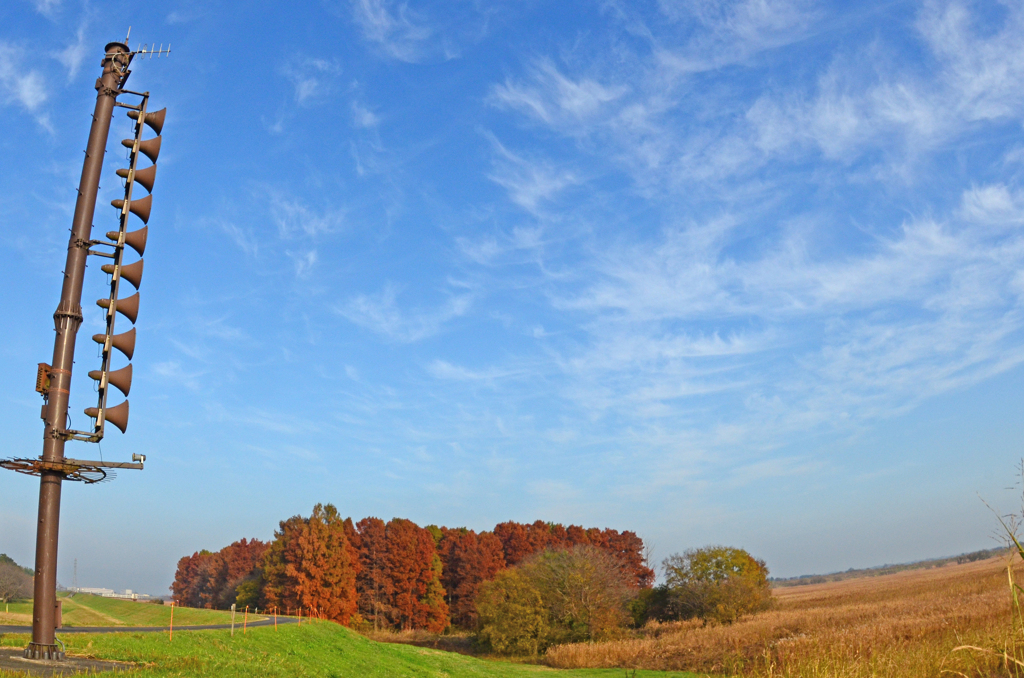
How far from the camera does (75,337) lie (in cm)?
1464

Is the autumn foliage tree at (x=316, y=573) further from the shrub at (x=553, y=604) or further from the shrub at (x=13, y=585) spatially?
the shrub at (x=13, y=585)

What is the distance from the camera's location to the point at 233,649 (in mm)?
25797

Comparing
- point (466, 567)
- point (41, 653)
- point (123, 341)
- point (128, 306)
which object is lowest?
point (466, 567)

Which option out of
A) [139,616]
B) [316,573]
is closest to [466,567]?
[316,573]

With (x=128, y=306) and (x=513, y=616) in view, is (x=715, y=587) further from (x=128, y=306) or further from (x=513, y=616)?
(x=128, y=306)

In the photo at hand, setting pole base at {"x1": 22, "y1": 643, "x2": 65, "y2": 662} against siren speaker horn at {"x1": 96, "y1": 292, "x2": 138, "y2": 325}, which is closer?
pole base at {"x1": 22, "y1": 643, "x2": 65, "y2": 662}

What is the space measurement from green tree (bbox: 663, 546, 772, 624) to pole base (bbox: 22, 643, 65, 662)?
6341 cm

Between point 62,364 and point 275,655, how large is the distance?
17.7 m

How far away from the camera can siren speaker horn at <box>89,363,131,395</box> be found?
1470 cm

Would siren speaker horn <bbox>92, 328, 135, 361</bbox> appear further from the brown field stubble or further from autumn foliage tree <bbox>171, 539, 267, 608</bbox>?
autumn foliage tree <bbox>171, 539, 267, 608</bbox>

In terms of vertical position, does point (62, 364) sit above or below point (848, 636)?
above

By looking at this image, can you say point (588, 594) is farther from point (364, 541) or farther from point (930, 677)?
point (930, 677)

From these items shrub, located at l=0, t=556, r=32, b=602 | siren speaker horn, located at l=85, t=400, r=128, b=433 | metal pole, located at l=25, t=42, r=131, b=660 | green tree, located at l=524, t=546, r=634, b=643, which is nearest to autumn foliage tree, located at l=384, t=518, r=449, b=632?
green tree, located at l=524, t=546, r=634, b=643

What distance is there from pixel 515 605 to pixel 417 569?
26252 mm
